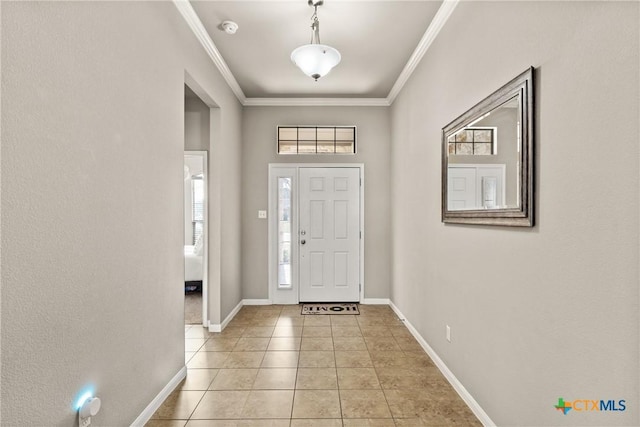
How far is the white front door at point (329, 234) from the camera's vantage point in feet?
15.7

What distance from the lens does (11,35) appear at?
1.19m

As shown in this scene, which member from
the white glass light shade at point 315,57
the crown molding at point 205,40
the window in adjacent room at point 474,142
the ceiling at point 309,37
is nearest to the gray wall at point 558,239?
the window in adjacent room at point 474,142

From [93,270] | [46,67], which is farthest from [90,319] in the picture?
[46,67]

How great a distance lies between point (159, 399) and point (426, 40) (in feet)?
11.5

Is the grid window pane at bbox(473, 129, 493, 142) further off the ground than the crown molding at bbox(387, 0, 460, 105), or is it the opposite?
the crown molding at bbox(387, 0, 460, 105)

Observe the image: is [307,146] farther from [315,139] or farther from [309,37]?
[309,37]

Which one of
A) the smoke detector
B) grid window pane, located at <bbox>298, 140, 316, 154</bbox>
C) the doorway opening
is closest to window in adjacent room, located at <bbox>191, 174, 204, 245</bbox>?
the doorway opening

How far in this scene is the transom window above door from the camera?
4824mm

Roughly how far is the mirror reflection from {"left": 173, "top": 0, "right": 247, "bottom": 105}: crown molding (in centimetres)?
220

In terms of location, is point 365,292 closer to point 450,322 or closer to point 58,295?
point 450,322

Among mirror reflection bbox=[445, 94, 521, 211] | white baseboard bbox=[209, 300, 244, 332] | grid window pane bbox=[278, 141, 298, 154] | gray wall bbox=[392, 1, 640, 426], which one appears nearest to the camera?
gray wall bbox=[392, 1, 640, 426]

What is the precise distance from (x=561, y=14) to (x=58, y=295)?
7.81ft

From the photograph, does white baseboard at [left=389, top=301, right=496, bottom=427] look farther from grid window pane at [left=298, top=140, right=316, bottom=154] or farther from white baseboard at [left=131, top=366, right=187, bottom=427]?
grid window pane at [left=298, top=140, right=316, bottom=154]

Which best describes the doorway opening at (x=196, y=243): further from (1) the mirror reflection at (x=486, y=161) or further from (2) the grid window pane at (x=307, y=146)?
(1) the mirror reflection at (x=486, y=161)
